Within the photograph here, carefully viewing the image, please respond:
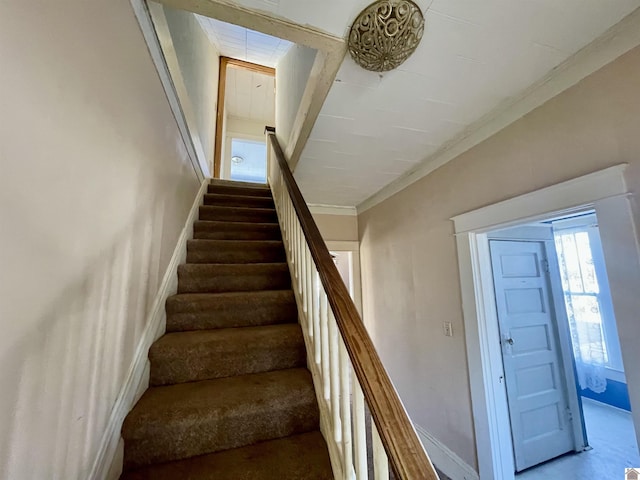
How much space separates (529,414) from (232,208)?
327 centimetres

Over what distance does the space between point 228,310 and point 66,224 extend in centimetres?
114

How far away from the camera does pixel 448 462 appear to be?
2.15 metres

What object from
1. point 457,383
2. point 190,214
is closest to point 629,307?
point 457,383

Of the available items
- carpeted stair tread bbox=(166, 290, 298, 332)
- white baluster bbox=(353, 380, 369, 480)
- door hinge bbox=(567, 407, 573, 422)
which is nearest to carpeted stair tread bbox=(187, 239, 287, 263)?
carpeted stair tread bbox=(166, 290, 298, 332)

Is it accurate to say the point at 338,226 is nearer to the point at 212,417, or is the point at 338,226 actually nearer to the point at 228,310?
the point at 228,310

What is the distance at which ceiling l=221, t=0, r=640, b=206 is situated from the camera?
109 cm

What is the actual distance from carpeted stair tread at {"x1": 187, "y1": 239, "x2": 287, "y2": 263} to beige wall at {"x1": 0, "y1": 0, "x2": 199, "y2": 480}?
926 mm

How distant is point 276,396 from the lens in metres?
1.24

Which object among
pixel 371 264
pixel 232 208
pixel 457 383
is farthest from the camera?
pixel 371 264

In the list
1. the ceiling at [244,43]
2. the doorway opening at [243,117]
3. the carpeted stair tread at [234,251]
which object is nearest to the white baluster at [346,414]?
the carpeted stair tread at [234,251]

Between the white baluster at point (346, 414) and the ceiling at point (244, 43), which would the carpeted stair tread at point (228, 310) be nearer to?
the white baluster at point (346, 414)

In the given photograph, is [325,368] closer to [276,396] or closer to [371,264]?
[276,396]

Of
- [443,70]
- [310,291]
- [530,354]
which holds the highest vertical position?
[443,70]

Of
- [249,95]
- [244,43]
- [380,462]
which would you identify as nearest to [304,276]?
[380,462]
